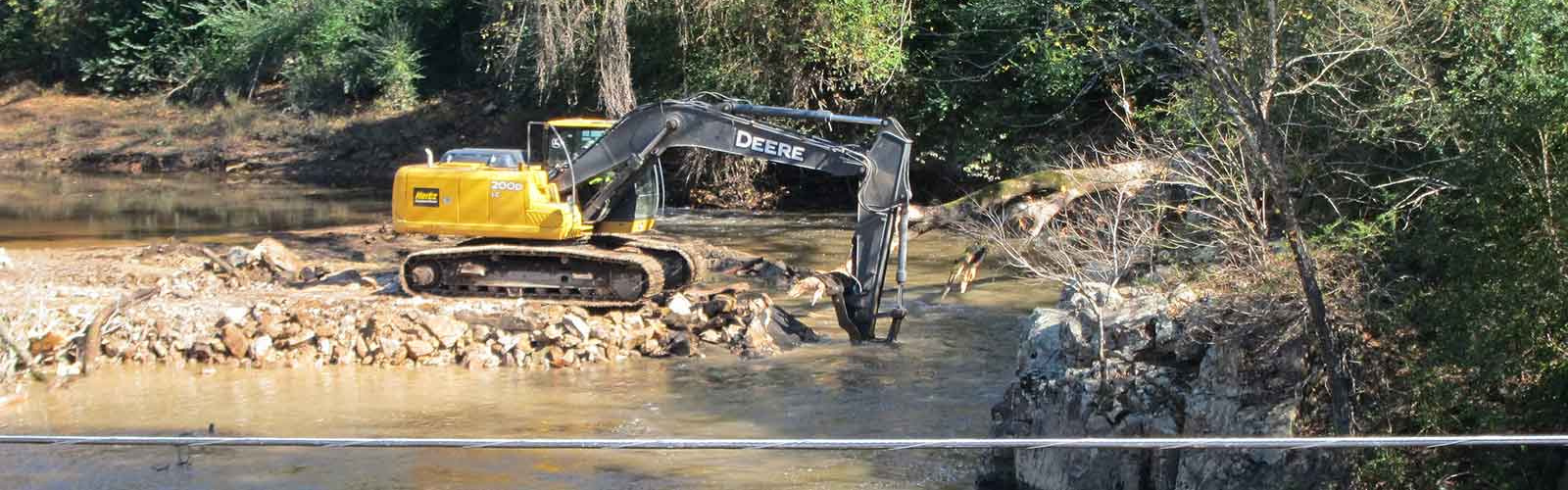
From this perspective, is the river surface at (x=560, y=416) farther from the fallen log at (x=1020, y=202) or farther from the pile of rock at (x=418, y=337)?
the fallen log at (x=1020, y=202)

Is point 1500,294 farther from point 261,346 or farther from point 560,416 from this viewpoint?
point 261,346

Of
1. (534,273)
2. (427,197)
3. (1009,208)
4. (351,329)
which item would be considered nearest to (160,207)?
(427,197)

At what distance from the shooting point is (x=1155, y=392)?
8.34 m

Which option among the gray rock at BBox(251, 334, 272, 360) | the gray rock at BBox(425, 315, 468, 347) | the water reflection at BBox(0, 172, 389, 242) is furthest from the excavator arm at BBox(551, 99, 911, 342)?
the water reflection at BBox(0, 172, 389, 242)

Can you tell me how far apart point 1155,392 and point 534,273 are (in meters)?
7.86

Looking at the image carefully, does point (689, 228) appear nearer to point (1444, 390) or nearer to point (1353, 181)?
point (1353, 181)

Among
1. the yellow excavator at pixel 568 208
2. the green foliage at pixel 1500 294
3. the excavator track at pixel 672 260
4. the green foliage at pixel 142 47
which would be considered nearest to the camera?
the green foliage at pixel 1500 294

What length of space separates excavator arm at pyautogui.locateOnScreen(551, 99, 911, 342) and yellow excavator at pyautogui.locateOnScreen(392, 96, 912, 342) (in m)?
0.02

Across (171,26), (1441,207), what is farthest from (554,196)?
(171,26)

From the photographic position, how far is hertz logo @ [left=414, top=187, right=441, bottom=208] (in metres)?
14.8

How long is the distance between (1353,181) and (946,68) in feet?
47.1

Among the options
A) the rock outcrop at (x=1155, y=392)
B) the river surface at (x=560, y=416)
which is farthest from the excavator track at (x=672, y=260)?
the rock outcrop at (x=1155, y=392)

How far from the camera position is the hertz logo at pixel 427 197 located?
14.8 metres

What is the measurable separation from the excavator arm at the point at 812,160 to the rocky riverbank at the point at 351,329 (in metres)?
0.99
